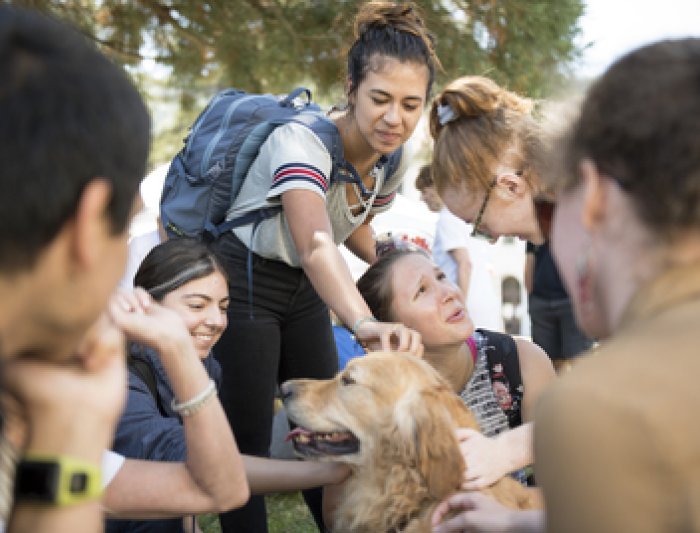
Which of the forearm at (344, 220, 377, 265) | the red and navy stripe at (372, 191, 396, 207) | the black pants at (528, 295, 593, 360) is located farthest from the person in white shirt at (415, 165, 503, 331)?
the red and navy stripe at (372, 191, 396, 207)

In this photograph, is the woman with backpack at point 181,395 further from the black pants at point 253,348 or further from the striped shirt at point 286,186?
the striped shirt at point 286,186

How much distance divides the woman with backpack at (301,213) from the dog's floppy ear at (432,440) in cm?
73

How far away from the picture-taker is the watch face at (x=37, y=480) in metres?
1.23

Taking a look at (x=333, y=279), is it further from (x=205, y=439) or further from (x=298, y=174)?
(x=205, y=439)

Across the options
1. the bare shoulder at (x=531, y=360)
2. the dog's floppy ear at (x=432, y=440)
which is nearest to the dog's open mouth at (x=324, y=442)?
the dog's floppy ear at (x=432, y=440)

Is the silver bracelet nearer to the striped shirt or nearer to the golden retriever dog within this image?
the golden retriever dog

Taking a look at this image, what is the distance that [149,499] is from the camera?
2266 mm

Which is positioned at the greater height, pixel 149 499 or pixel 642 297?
pixel 642 297

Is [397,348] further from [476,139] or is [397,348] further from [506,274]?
[506,274]

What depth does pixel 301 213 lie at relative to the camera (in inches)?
134

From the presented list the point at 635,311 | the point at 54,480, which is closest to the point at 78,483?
the point at 54,480

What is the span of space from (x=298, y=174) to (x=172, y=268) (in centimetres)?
64

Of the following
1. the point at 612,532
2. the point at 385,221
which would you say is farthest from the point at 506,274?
the point at 612,532

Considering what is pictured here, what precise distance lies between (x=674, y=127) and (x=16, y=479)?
3.59ft
